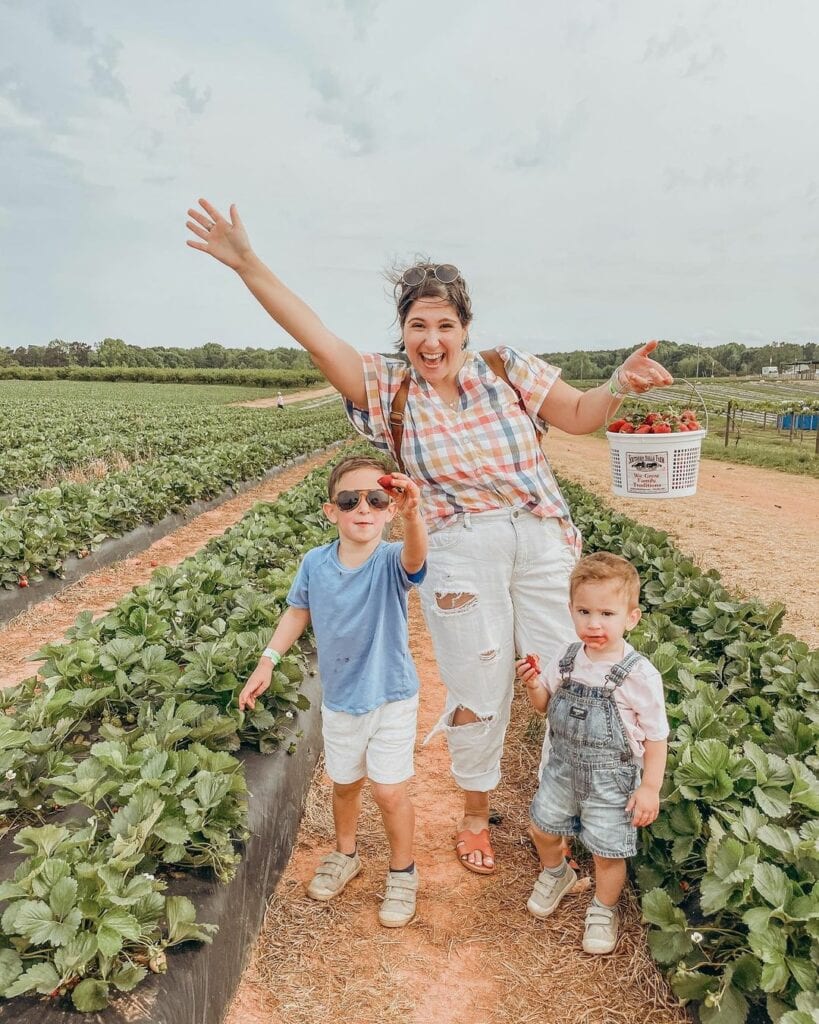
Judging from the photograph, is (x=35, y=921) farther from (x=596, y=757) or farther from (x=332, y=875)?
(x=596, y=757)

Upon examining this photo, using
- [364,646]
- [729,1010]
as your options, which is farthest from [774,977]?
[364,646]

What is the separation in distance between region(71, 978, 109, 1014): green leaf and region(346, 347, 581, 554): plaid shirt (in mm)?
1609

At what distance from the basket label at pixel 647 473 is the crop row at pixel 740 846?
30.6 inches

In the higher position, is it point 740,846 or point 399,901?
point 740,846

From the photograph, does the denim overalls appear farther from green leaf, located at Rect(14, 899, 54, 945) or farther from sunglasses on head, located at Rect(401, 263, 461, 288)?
green leaf, located at Rect(14, 899, 54, 945)

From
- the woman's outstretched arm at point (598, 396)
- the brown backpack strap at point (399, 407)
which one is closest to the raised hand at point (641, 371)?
the woman's outstretched arm at point (598, 396)

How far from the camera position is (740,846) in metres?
2.10

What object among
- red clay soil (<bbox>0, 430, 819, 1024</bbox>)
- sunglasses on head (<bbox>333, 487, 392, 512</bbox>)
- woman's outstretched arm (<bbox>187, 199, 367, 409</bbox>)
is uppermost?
woman's outstretched arm (<bbox>187, 199, 367, 409</bbox>)

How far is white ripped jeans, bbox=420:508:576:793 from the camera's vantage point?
256cm

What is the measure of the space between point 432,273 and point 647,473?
5.75 ft

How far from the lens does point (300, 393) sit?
73.0 metres

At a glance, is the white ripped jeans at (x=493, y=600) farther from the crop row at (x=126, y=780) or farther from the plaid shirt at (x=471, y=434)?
the crop row at (x=126, y=780)

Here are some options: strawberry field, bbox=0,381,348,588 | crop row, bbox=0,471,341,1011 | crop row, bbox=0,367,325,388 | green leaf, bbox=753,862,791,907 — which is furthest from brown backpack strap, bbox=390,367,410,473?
crop row, bbox=0,367,325,388

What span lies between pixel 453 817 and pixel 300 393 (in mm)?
71557
